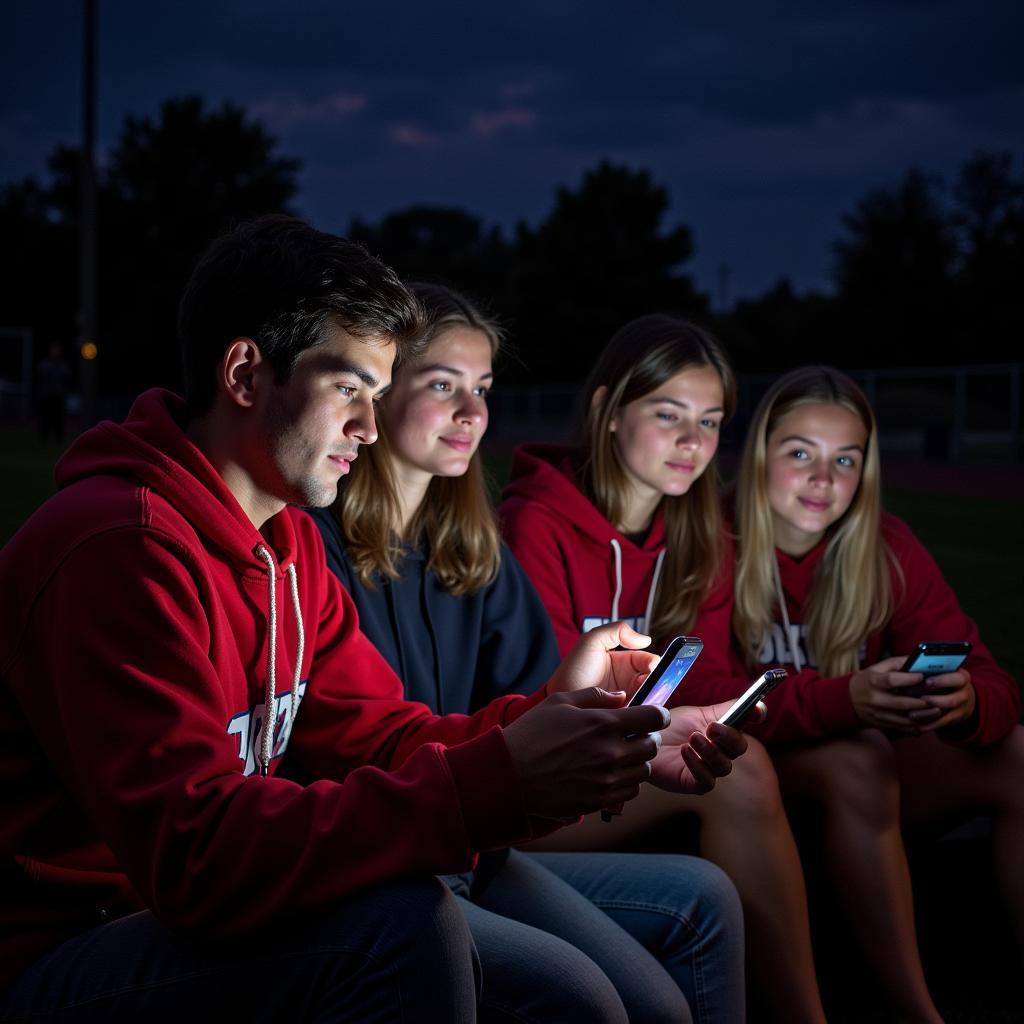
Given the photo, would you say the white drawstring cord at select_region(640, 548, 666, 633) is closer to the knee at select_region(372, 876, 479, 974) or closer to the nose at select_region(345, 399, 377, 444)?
the nose at select_region(345, 399, 377, 444)

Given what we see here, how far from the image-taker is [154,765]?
5.13ft

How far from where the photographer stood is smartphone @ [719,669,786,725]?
2133 mm

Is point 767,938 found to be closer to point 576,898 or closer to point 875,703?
point 576,898

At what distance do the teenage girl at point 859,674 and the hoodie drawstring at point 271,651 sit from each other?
5.09 ft

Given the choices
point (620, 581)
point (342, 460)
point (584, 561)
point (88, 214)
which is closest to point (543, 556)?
point (584, 561)

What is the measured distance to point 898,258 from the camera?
4991 centimetres

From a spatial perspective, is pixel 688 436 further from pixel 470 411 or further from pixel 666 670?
pixel 666 670

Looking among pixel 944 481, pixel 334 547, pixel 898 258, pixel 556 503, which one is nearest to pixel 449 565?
pixel 334 547

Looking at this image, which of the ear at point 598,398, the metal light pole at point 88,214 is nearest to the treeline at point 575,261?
the metal light pole at point 88,214

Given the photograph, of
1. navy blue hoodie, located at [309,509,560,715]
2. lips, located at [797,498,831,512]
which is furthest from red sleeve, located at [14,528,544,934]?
lips, located at [797,498,831,512]

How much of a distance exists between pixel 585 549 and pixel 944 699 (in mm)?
1187

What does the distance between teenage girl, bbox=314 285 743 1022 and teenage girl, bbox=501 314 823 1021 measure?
1.45 feet

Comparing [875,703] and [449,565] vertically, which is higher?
[449,565]

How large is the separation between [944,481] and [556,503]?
1717 centimetres
